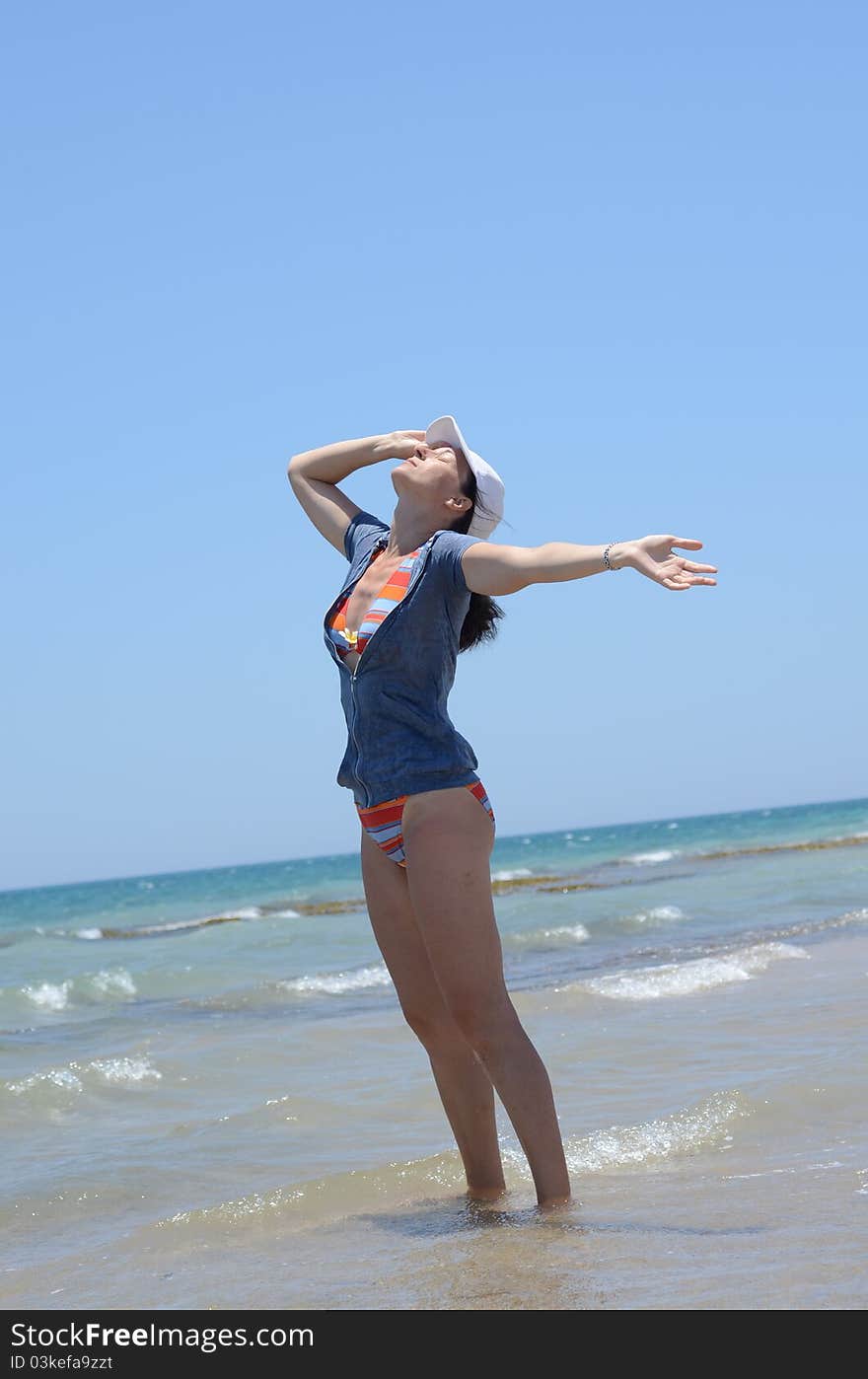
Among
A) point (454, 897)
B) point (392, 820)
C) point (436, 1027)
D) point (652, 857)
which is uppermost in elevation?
point (392, 820)

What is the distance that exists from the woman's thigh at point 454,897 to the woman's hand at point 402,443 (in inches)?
44.3

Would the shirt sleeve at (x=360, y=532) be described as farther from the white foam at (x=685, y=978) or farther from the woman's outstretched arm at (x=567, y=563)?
the white foam at (x=685, y=978)

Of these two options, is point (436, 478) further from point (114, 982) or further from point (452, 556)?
point (114, 982)

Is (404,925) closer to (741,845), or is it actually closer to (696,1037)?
(696,1037)

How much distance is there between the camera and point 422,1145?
526 centimetres

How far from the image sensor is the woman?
373 centimetres

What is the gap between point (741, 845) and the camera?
44.1 meters

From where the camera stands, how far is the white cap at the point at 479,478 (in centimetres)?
405

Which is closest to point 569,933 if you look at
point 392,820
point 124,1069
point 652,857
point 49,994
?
point 49,994

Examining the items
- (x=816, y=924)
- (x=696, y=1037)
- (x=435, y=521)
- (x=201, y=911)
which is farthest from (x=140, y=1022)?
(x=201, y=911)

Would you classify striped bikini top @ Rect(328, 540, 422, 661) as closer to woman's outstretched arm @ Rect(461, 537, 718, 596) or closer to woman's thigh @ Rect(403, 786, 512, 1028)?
woman's outstretched arm @ Rect(461, 537, 718, 596)

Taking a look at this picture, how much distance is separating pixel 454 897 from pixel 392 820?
0.29m

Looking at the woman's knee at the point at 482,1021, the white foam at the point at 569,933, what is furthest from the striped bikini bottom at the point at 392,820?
the white foam at the point at 569,933

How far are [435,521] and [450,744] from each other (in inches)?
27.8
